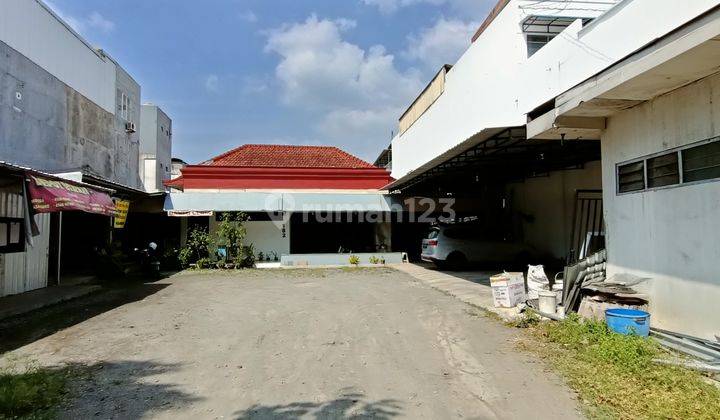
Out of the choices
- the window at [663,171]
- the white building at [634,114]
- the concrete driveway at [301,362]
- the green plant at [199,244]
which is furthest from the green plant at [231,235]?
the window at [663,171]

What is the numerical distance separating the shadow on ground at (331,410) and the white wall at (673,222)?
3.99 m

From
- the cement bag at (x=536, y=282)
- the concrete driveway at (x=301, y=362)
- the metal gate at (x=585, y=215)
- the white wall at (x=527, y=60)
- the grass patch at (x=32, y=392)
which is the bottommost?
the concrete driveway at (x=301, y=362)

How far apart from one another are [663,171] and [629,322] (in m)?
2.08

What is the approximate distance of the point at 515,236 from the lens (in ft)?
52.9

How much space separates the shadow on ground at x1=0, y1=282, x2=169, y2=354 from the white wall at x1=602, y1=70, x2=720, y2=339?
8.61 m

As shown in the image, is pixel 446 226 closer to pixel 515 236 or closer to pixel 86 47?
pixel 515 236

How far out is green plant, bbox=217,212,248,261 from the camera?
15.7 meters

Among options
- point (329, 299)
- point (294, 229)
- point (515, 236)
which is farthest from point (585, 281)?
point (294, 229)

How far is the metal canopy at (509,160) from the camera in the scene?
9625 mm

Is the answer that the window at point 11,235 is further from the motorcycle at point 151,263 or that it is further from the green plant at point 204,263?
the green plant at point 204,263

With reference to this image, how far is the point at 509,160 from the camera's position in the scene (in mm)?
11883

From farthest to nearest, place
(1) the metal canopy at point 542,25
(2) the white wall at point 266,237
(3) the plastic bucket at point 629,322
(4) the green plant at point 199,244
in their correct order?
(2) the white wall at point 266,237 < (4) the green plant at point 199,244 < (1) the metal canopy at point 542,25 < (3) the plastic bucket at point 629,322

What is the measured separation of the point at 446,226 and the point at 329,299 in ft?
21.3

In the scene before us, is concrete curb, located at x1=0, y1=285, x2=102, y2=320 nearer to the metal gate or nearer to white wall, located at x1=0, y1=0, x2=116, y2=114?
white wall, located at x1=0, y1=0, x2=116, y2=114
